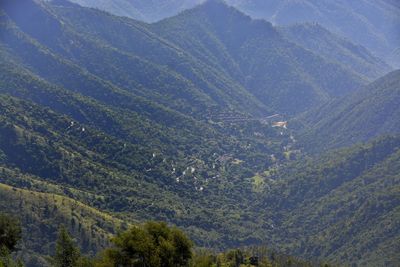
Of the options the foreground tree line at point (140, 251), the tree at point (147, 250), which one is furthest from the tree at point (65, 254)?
the tree at point (147, 250)

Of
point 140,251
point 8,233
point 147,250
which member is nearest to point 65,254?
point 8,233

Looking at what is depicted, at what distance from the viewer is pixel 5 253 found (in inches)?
4363

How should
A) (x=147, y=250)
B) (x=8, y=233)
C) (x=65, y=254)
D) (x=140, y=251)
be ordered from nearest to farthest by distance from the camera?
(x=147, y=250), (x=140, y=251), (x=65, y=254), (x=8, y=233)

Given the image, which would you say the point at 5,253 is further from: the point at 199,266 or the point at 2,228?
the point at 199,266

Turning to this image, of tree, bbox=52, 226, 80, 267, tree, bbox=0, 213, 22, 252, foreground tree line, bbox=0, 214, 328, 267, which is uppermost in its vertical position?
foreground tree line, bbox=0, 214, 328, 267

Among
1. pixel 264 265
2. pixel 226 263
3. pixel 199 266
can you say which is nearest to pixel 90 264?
pixel 199 266

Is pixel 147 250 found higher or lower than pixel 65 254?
higher

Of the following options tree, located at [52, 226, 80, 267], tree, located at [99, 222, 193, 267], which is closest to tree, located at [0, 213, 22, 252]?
tree, located at [52, 226, 80, 267]

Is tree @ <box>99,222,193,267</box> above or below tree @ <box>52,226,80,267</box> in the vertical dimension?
→ above

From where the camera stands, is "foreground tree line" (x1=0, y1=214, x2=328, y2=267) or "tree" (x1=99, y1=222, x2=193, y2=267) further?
"foreground tree line" (x1=0, y1=214, x2=328, y2=267)

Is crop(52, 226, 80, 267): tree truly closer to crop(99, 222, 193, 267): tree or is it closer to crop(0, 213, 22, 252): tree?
crop(0, 213, 22, 252): tree

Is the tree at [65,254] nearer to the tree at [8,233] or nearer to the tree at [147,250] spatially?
the tree at [8,233]

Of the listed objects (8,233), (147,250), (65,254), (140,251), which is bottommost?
(8,233)

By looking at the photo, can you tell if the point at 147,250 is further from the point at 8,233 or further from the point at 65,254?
the point at 8,233
